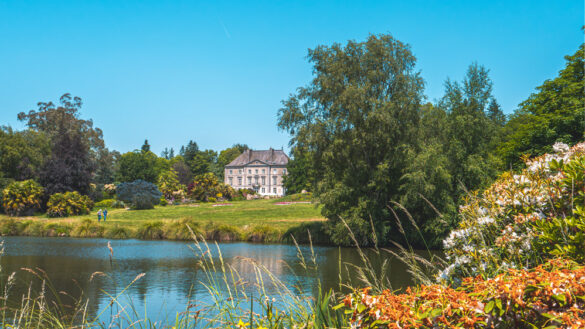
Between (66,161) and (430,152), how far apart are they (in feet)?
120

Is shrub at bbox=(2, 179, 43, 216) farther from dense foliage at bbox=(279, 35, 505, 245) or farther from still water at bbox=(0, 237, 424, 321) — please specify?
dense foliage at bbox=(279, 35, 505, 245)

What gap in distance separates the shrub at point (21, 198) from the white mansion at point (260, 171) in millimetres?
45059

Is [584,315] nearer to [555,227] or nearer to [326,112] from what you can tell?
[555,227]

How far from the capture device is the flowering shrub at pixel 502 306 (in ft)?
6.44

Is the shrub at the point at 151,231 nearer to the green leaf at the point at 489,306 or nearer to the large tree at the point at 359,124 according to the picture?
the large tree at the point at 359,124

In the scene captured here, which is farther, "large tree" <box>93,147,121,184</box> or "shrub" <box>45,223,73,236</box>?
"large tree" <box>93,147,121,184</box>

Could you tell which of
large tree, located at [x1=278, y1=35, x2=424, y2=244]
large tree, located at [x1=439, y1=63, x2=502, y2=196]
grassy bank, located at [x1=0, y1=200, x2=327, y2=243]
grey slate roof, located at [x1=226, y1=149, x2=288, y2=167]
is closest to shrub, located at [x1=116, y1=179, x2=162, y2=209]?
grassy bank, located at [x1=0, y1=200, x2=327, y2=243]

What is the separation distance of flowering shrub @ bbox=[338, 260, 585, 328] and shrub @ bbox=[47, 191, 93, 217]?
40664mm

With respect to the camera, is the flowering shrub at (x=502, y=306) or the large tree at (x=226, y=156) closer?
the flowering shrub at (x=502, y=306)

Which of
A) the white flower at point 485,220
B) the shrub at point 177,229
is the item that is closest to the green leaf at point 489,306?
the white flower at point 485,220

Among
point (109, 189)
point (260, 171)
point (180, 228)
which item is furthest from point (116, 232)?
point (260, 171)

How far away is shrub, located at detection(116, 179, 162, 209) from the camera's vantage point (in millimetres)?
43594

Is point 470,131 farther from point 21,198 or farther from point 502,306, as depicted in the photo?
point 21,198

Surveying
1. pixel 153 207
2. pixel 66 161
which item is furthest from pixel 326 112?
pixel 66 161
